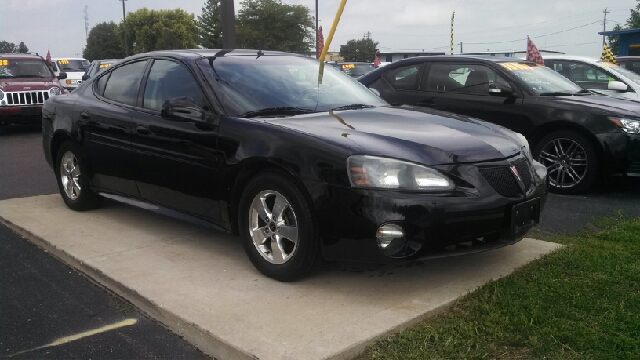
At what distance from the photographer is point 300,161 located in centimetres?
379

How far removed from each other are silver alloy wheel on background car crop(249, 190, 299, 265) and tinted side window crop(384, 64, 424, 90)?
15.3 feet

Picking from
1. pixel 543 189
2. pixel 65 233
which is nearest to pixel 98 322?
pixel 65 233

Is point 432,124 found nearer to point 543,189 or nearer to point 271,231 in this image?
point 543,189

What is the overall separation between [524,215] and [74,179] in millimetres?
4139

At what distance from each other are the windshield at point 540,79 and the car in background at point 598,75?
187cm

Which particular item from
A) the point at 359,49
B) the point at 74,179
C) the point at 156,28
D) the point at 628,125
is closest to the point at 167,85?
the point at 74,179

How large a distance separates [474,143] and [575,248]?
4.24 ft

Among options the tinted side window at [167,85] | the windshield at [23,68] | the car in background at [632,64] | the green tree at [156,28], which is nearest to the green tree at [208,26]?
the green tree at [156,28]

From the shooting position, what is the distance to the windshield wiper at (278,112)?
4.37m

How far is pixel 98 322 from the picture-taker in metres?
3.62

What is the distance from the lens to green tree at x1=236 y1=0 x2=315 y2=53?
82438 millimetres

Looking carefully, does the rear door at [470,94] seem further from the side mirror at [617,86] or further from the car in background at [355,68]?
the car in background at [355,68]

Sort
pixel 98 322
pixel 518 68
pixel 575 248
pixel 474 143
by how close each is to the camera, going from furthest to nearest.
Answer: pixel 518 68 → pixel 575 248 → pixel 474 143 → pixel 98 322

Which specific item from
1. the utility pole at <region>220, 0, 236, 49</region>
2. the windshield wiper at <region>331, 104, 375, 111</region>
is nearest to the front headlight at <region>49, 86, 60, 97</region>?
the utility pole at <region>220, 0, 236, 49</region>
